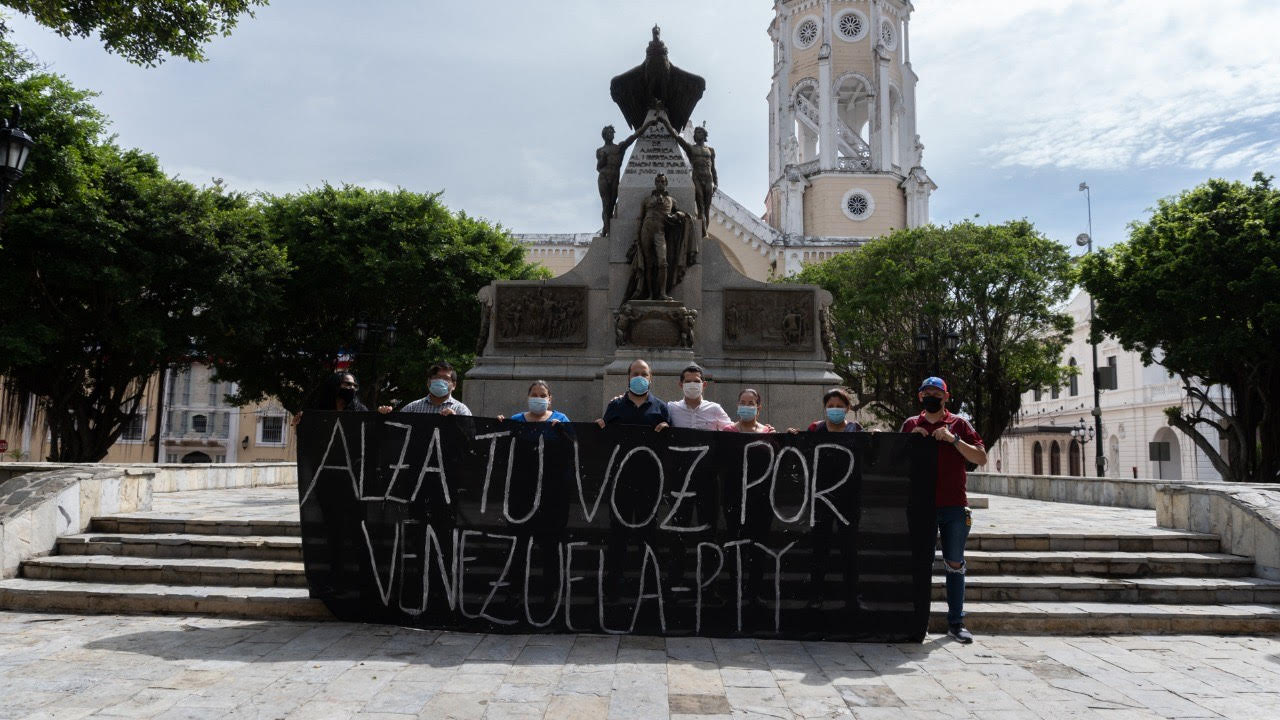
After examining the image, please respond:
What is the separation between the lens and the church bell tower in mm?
63625

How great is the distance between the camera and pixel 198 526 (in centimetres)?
809

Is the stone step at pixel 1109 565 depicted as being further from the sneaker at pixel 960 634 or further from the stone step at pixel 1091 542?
the sneaker at pixel 960 634

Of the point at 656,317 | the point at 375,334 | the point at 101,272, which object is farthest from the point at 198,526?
the point at 375,334

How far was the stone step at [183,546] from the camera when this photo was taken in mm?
7473

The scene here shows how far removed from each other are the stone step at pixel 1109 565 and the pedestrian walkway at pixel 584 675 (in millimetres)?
1138

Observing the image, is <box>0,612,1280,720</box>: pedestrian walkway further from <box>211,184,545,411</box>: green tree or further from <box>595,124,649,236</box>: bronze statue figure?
<box>211,184,545,411</box>: green tree

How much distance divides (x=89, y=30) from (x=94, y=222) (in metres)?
10.5

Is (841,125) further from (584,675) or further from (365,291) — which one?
(584,675)

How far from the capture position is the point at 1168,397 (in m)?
42.6

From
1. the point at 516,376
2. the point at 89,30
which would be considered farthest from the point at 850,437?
the point at 89,30

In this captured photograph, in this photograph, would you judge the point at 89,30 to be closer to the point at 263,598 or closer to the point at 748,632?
the point at 263,598

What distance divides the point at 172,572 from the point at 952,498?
6.54 m

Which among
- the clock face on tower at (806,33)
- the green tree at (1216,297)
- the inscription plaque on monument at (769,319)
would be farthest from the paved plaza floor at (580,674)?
the clock face on tower at (806,33)

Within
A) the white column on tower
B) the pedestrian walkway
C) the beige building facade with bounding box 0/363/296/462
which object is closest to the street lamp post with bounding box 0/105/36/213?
the pedestrian walkway
